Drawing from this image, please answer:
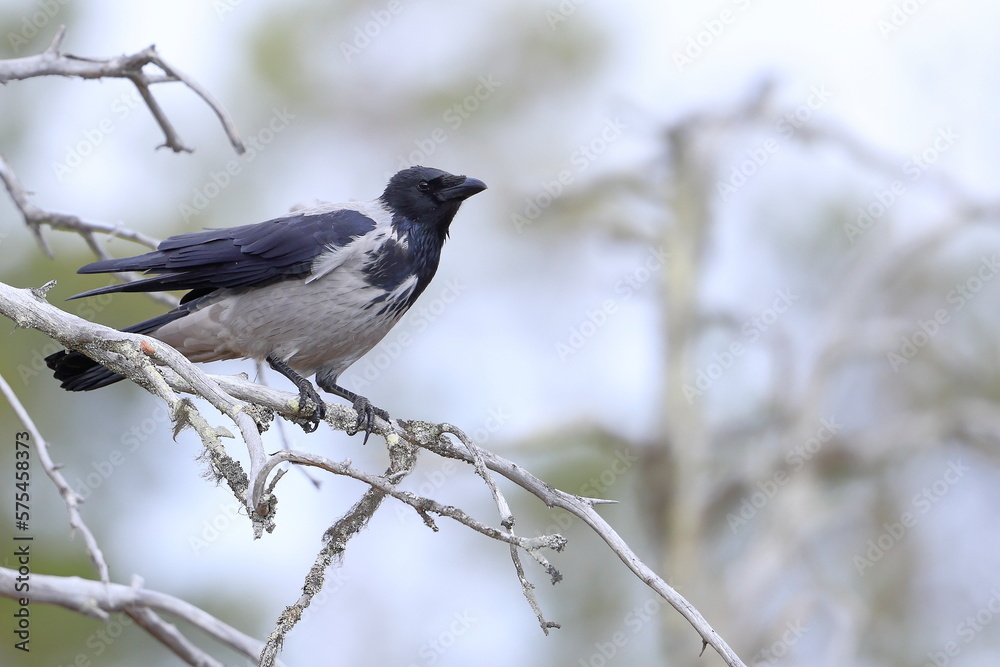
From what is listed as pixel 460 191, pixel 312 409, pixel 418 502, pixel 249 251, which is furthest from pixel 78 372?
pixel 418 502

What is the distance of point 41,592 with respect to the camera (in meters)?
3.39

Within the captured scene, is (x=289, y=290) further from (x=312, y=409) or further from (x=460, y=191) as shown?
(x=460, y=191)

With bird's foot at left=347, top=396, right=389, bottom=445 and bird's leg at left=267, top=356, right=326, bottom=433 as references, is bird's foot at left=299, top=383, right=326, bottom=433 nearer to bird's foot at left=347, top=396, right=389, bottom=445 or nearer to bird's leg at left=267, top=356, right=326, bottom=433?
bird's leg at left=267, top=356, right=326, bottom=433

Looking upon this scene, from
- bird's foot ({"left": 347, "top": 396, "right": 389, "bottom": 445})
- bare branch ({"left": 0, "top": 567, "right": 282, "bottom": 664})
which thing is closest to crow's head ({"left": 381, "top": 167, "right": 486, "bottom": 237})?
bird's foot ({"left": 347, "top": 396, "right": 389, "bottom": 445})

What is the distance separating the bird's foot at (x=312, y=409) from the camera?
3.98 meters

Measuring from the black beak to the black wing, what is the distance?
48 cm

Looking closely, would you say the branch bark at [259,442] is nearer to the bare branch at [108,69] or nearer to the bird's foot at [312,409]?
the bird's foot at [312,409]

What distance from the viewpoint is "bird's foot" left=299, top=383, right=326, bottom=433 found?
13.1ft

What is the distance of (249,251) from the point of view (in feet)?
14.9

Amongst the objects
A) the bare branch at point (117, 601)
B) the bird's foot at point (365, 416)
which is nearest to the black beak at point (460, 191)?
the bird's foot at point (365, 416)

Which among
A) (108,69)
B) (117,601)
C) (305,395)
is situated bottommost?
(117,601)

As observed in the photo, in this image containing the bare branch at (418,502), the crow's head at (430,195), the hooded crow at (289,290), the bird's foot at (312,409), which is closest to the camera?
the bare branch at (418,502)

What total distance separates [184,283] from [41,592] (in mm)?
1505

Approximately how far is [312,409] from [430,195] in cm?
152
